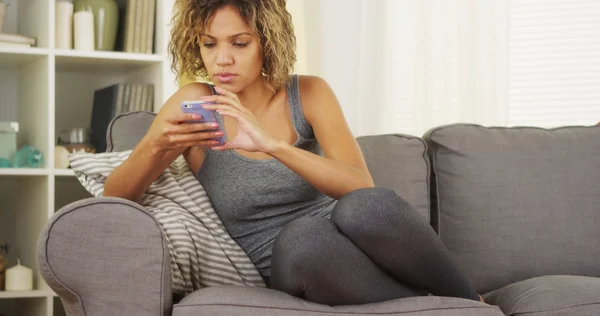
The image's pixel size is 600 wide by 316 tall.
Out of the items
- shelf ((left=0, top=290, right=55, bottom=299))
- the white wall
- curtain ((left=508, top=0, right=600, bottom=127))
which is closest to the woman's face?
shelf ((left=0, top=290, right=55, bottom=299))

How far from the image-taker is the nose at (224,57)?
187 cm

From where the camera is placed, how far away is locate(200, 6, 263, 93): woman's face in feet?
6.18

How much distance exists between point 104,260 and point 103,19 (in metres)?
1.58

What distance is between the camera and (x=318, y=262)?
1.57 metres

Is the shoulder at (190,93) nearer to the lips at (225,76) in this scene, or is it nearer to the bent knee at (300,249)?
the lips at (225,76)

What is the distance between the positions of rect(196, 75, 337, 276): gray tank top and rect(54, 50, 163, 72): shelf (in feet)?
3.31

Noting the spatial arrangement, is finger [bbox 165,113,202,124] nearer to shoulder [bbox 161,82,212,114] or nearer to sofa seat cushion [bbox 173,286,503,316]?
shoulder [bbox 161,82,212,114]

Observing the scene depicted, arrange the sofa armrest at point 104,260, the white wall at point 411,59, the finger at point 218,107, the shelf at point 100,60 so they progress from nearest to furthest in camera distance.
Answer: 1. the sofa armrest at point 104,260
2. the finger at point 218,107
3. the shelf at point 100,60
4. the white wall at point 411,59

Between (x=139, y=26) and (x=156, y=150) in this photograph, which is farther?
(x=139, y=26)

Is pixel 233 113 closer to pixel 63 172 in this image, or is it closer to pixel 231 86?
pixel 231 86

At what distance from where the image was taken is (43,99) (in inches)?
110

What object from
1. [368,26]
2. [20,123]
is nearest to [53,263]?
[20,123]

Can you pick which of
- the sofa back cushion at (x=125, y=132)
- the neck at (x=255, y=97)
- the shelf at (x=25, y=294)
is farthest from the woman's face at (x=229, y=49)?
the shelf at (x=25, y=294)

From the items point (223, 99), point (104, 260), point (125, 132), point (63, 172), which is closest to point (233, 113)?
point (223, 99)
